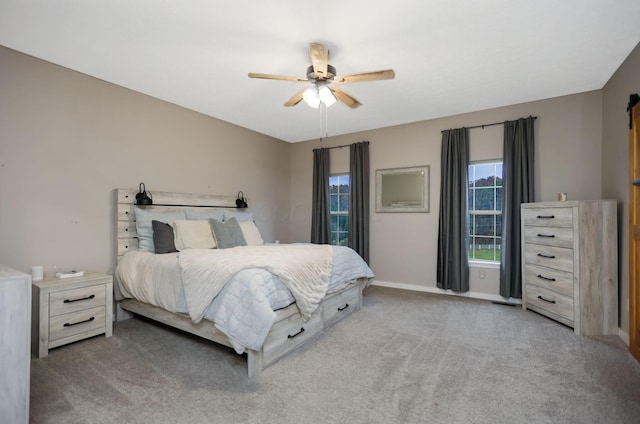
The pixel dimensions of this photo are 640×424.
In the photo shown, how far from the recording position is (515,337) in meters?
2.67

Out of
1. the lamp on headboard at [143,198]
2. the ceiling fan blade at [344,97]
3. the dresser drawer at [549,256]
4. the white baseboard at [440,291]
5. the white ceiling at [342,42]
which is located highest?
the white ceiling at [342,42]

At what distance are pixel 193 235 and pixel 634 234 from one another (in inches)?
157

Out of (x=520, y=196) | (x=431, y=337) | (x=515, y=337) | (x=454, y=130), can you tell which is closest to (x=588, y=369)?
(x=515, y=337)

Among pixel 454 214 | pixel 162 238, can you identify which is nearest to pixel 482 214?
pixel 454 214

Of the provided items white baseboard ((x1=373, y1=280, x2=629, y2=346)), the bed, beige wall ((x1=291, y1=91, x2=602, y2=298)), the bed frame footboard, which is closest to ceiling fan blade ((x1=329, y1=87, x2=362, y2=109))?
beige wall ((x1=291, y1=91, x2=602, y2=298))

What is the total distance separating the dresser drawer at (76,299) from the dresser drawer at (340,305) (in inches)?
78.9

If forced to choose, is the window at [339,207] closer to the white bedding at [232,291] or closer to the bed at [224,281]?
the bed at [224,281]

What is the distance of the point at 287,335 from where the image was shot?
233 centimetres

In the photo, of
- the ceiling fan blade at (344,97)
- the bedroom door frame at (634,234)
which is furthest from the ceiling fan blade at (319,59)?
the bedroom door frame at (634,234)

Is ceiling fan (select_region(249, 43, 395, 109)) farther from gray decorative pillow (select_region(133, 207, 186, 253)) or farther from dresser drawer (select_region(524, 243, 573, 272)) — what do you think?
dresser drawer (select_region(524, 243, 573, 272))

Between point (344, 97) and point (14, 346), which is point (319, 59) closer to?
point (344, 97)

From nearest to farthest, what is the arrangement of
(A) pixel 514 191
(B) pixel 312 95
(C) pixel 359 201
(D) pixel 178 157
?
(B) pixel 312 95 → (A) pixel 514 191 → (D) pixel 178 157 → (C) pixel 359 201

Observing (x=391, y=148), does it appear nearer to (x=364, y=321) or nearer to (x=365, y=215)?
(x=365, y=215)

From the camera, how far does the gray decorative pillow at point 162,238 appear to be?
3088mm
